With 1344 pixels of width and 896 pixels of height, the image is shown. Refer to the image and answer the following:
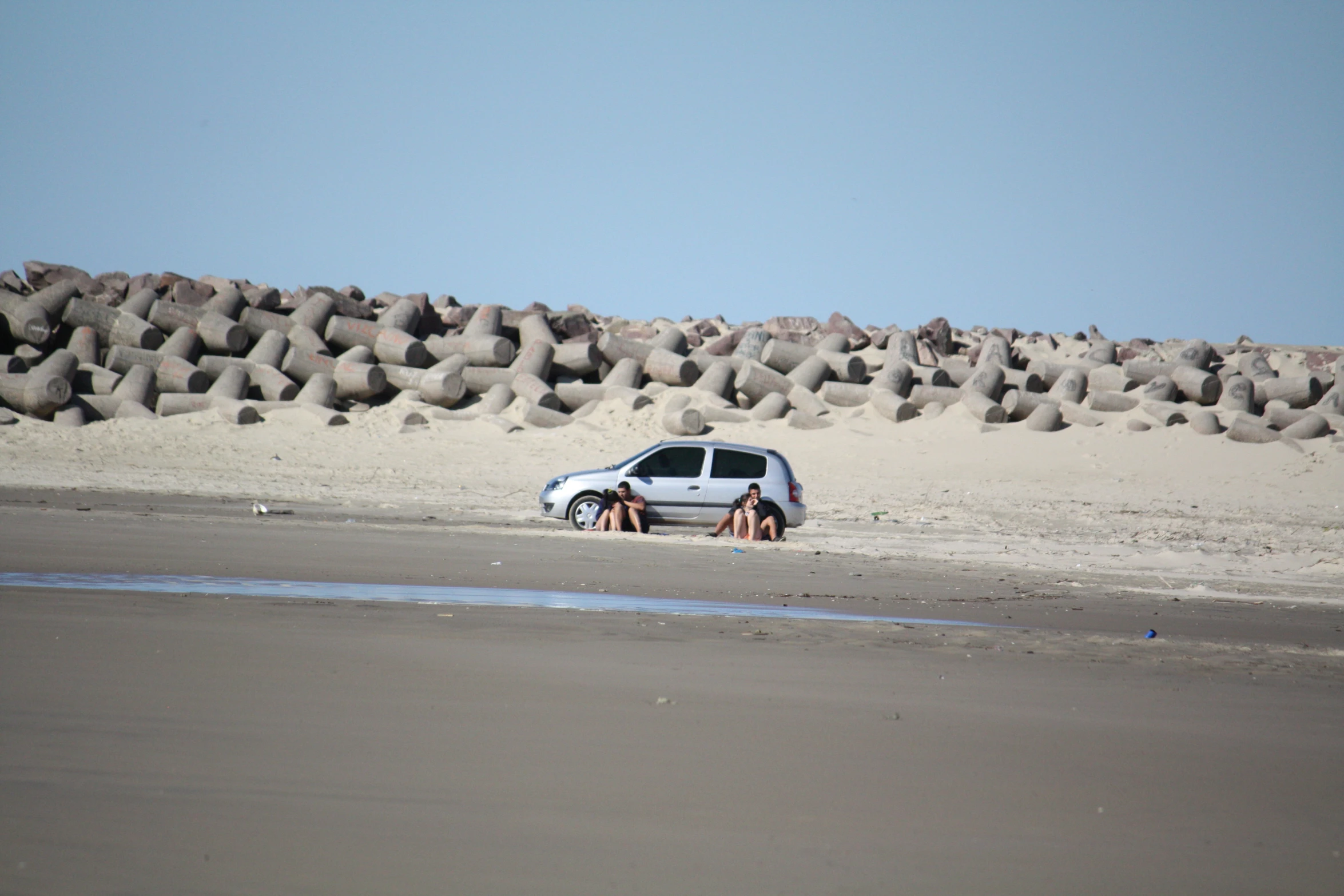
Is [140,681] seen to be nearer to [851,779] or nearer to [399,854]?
[399,854]

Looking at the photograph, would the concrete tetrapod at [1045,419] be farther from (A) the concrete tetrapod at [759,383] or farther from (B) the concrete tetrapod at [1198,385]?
(A) the concrete tetrapod at [759,383]

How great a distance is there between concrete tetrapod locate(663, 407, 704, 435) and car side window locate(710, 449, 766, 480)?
8.10m

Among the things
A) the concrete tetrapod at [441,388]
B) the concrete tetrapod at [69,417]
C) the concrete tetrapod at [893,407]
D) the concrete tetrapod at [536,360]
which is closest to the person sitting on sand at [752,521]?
the concrete tetrapod at [893,407]

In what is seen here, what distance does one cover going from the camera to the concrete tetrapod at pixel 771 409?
2627 centimetres

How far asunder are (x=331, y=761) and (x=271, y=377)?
24.4 metres

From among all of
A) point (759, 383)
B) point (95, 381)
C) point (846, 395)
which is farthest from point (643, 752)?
point (95, 381)

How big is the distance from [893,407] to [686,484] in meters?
10.6

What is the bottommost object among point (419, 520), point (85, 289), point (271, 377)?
point (419, 520)

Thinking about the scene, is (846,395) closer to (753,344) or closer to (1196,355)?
(753,344)

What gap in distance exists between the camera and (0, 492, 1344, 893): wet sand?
3.33 m

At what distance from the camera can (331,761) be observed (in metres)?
4.10

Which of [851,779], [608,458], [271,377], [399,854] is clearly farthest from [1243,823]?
Result: [271,377]

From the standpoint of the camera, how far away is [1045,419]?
2548cm

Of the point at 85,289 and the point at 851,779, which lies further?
the point at 85,289
